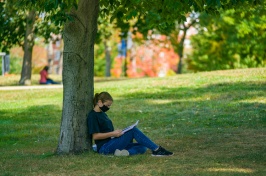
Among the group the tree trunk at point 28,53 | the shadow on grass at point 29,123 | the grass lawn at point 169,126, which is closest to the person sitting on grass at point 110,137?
the grass lawn at point 169,126

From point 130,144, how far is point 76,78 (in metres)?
1.47

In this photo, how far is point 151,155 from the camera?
11.8m

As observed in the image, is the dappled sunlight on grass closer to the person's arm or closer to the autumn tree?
the person's arm

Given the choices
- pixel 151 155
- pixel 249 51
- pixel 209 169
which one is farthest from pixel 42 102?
pixel 249 51

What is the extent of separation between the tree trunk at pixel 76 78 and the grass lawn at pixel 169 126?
1.17 feet

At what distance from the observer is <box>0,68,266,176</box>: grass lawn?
10789 mm

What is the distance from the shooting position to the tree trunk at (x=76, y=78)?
39.9 feet

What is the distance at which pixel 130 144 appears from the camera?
12.0 metres

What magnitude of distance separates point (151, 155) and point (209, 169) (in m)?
1.74

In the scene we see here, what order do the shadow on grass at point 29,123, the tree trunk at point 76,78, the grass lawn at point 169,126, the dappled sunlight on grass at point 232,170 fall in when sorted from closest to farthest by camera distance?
the dappled sunlight on grass at point 232,170
the grass lawn at point 169,126
the tree trunk at point 76,78
the shadow on grass at point 29,123

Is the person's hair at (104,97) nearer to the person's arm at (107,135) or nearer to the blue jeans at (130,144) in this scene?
the person's arm at (107,135)

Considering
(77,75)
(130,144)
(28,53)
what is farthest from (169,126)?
(28,53)

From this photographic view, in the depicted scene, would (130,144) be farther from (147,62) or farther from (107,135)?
(147,62)

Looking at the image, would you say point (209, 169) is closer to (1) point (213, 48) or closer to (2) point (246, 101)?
(2) point (246, 101)
